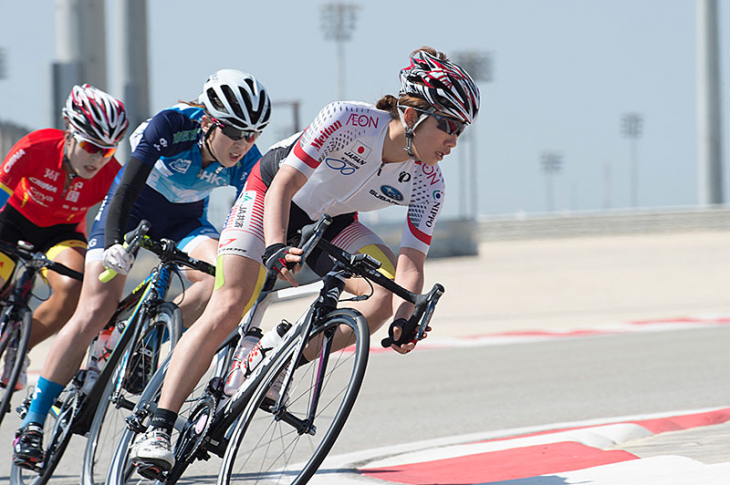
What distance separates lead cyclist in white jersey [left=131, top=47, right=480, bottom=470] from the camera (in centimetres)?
411

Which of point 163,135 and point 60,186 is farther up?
point 163,135

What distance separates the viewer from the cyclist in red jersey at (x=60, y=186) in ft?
17.9

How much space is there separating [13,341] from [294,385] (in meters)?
2.49

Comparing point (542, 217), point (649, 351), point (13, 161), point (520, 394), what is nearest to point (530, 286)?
point (649, 351)

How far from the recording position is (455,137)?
4.18m

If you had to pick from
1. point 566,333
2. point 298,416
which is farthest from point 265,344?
point 566,333

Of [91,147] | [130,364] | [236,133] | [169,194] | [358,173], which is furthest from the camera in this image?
[91,147]

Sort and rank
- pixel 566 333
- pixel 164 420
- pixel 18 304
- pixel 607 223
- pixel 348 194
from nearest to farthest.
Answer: pixel 164 420 → pixel 348 194 → pixel 18 304 → pixel 566 333 → pixel 607 223

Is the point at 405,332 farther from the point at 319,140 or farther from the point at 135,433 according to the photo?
the point at 135,433

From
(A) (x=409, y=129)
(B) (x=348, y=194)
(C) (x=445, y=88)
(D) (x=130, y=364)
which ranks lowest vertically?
(D) (x=130, y=364)

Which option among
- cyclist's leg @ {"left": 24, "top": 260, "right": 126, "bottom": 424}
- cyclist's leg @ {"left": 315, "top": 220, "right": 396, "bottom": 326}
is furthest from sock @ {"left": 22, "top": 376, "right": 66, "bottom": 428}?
cyclist's leg @ {"left": 315, "top": 220, "right": 396, "bottom": 326}

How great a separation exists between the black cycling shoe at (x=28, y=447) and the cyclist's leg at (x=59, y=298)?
831mm

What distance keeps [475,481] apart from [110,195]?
235cm

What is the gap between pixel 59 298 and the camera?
5.71 meters
